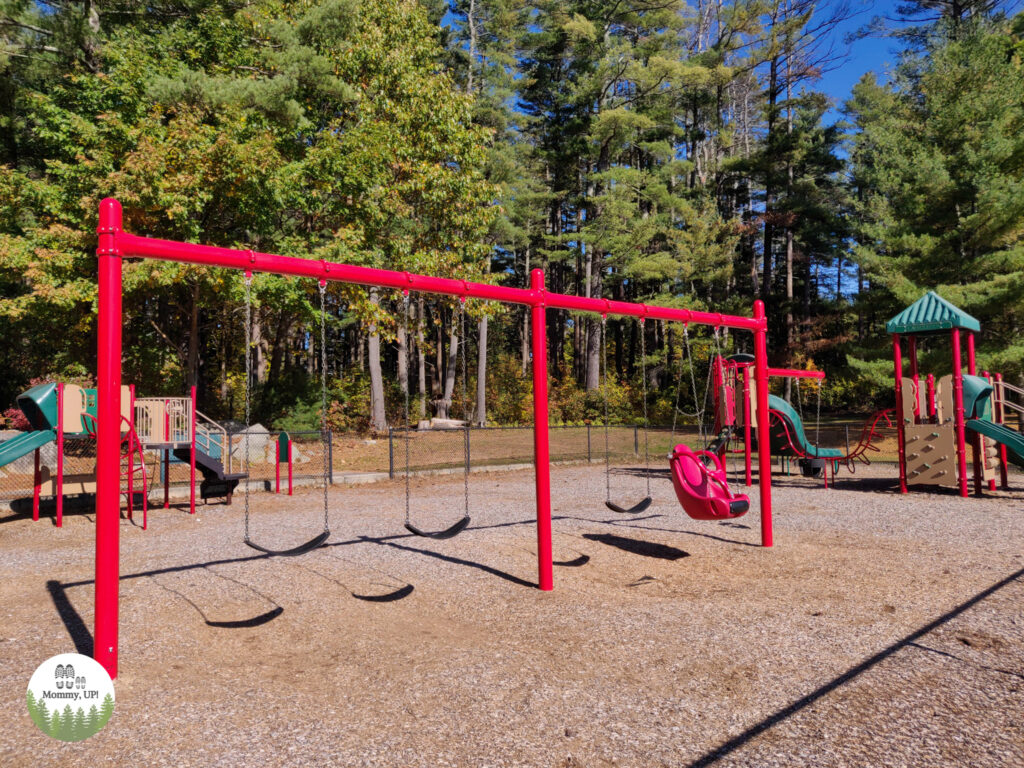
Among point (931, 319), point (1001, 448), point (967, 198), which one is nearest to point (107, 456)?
point (931, 319)

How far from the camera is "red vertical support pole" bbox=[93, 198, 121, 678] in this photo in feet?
13.6

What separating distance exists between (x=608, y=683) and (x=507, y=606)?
1755 mm

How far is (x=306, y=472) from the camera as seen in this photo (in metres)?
16.2

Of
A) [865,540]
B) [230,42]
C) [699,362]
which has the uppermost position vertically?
[230,42]

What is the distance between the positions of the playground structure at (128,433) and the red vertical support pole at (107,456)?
5.03 meters

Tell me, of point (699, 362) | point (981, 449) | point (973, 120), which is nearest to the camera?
point (981, 449)

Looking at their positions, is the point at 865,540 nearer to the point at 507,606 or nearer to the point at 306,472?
the point at 507,606

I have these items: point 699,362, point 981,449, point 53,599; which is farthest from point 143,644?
point 699,362

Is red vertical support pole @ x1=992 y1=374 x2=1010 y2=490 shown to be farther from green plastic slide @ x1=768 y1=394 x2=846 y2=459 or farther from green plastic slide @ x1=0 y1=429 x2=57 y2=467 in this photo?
green plastic slide @ x1=0 y1=429 x2=57 y2=467

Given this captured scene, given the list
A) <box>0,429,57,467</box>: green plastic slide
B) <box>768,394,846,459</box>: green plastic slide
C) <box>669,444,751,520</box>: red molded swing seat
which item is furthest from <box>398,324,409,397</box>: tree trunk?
A: <box>768,394,846,459</box>: green plastic slide

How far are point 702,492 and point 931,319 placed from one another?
7.88 m

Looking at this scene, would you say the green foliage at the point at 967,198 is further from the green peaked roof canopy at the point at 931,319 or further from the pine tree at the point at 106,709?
the pine tree at the point at 106,709

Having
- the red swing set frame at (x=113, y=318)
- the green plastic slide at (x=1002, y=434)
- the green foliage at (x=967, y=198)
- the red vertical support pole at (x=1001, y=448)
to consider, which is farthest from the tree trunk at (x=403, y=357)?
the green foliage at (x=967, y=198)

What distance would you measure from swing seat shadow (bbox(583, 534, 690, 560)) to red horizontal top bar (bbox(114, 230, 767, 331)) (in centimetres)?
271
